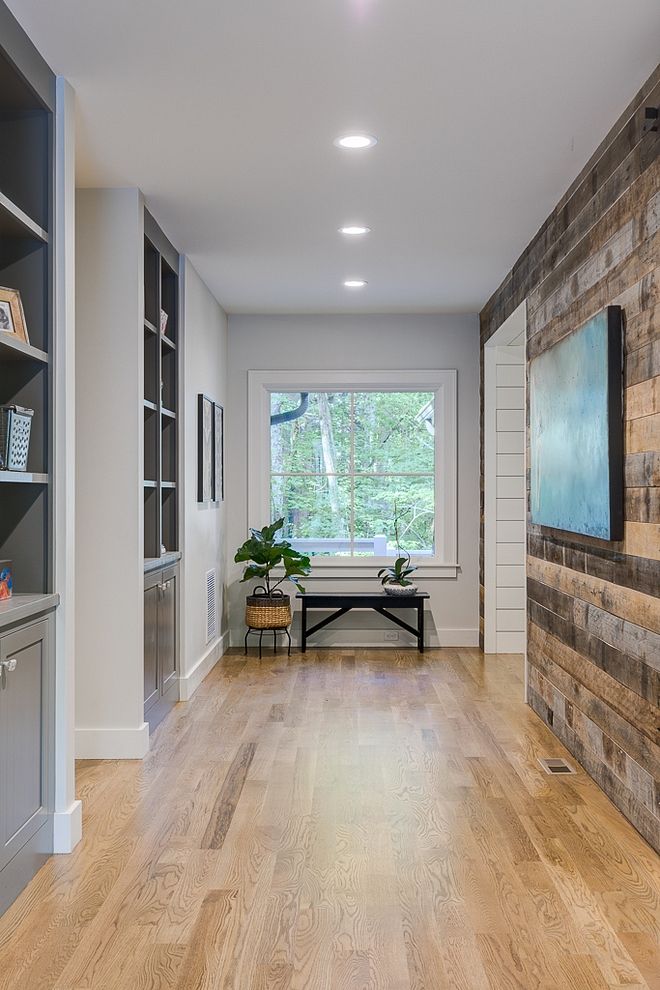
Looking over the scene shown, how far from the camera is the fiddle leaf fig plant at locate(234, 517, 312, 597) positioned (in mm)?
7035

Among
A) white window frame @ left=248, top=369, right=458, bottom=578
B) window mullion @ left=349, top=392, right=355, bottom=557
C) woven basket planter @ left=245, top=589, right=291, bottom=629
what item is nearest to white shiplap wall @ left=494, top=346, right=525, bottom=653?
white window frame @ left=248, top=369, right=458, bottom=578

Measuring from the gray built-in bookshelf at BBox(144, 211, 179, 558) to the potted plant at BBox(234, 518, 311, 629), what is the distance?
1.63 metres

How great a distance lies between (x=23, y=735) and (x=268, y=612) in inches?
161

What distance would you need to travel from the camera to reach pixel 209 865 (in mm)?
3051

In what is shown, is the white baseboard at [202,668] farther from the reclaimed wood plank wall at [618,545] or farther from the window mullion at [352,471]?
the reclaimed wood plank wall at [618,545]

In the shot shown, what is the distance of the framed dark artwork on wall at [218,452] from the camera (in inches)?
265

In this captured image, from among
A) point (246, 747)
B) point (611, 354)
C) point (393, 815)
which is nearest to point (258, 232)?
point (611, 354)

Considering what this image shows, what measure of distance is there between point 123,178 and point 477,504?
4229 mm

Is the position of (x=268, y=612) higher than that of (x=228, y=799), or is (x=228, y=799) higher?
(x=268, y=612)

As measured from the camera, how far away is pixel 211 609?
659 centimetres

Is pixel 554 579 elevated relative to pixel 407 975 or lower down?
elevated

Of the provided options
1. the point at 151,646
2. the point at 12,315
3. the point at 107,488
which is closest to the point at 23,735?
the point at 12,315

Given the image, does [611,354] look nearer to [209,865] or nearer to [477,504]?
[209,865]

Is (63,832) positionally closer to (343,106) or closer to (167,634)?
(167,634)
